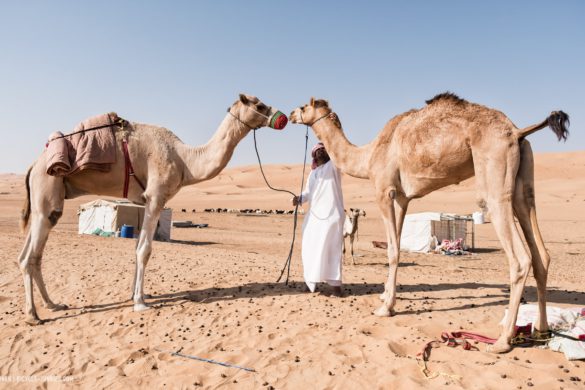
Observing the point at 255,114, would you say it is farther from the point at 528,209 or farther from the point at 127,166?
the point at 528,209

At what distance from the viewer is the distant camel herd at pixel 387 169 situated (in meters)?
4.77

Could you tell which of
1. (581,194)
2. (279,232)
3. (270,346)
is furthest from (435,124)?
(581,194)

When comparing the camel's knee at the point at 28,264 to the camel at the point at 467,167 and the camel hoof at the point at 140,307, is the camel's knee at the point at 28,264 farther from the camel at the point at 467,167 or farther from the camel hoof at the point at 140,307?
the camel at the point at 467,167

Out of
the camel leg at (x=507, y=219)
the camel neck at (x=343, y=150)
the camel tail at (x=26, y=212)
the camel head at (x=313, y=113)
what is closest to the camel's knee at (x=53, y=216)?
the camel tail at (x=26, y=212)

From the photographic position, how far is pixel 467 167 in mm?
5348

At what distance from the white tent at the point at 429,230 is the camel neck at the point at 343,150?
13.8 meters

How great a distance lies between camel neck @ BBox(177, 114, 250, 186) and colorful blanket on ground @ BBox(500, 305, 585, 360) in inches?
185

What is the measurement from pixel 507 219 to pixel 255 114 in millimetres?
4156

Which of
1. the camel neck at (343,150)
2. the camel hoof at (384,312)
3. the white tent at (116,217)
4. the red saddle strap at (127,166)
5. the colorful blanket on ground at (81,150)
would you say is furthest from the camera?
the white tent at (116,217)

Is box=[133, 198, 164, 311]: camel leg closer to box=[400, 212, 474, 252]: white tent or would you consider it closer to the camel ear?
the camel ear

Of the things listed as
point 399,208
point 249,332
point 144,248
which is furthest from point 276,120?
point 249,332

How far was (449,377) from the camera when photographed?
159 inches

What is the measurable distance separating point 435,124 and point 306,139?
9.30 feet

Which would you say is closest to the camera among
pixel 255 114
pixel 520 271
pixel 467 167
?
pixel 520 271
